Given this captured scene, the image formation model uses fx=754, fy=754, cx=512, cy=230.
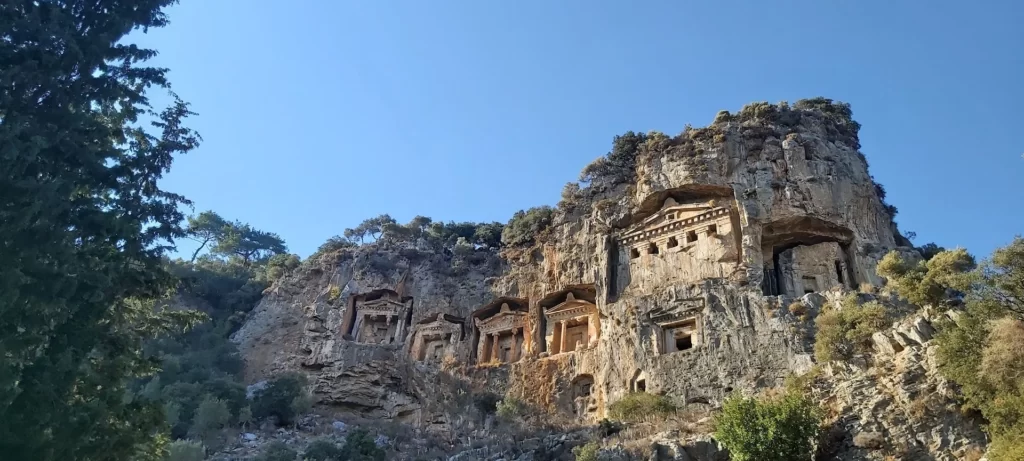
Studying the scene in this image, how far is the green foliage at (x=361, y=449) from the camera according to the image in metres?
20.3

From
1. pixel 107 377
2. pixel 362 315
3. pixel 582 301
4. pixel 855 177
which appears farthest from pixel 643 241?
pixel 107 377

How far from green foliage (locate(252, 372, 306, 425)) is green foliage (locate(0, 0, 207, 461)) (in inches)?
505

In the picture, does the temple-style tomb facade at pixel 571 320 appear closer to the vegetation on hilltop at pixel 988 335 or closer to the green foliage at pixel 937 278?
the green foliage at pixel 937 278

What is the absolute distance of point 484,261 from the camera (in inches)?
1387

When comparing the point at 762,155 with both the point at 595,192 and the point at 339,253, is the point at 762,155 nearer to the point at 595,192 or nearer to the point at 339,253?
the point at 595,192

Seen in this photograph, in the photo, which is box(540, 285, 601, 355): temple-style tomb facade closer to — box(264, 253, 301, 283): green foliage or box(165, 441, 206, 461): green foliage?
box(165, 441, 206, 461): green foliage

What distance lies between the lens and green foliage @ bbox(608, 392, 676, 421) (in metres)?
21.2

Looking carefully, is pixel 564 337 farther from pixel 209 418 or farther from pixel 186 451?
pixel 186 451

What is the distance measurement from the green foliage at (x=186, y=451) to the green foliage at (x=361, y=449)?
12.1 ft

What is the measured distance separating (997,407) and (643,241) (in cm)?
1571

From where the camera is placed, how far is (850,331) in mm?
19922

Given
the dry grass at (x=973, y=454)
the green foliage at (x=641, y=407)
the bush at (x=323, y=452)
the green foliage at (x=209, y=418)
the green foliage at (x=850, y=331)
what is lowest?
the bush at (x=323, y=452)

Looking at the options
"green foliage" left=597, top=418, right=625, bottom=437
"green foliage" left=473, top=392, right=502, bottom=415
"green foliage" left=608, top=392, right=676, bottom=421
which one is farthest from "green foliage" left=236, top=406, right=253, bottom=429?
"green foliage" left=597, top=418, right=625, bottom=437

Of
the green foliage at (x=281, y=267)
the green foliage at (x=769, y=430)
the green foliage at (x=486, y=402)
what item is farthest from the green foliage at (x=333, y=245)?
the green foliage at (x=769, y=430)
